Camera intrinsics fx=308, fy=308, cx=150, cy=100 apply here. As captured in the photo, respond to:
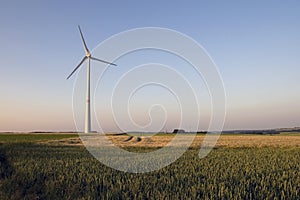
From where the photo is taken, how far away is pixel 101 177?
14797 mm

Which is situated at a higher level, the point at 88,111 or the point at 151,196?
the point at 88,111

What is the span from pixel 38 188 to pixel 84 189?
2.72 m

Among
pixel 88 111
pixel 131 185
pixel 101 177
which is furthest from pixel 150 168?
pixel 88 111

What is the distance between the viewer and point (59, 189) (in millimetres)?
13562

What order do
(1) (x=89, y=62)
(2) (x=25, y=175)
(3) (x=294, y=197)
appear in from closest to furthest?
(3) (x=294, y=197) < (2) (x=25, y=175) < (1) (x=89, y=62)

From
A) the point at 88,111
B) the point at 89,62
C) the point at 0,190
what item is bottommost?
the point at 0,190

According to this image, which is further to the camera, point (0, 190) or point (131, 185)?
point (0, 190)

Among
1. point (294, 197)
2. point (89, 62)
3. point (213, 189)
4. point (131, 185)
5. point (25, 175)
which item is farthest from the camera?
point (89, 62)

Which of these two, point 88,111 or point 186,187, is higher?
point 88,111

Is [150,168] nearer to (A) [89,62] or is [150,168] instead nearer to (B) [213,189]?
(B) [213,189]

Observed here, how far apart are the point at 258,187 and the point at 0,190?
11.6 m

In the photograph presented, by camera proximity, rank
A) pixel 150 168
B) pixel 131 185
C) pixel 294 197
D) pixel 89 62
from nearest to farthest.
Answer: pixel 294 197
pixel 131 185
pixel 150 168
pixel 89 62

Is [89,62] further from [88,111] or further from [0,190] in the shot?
[0,190]

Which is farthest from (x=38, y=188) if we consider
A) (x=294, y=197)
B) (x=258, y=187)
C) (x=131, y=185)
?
(x=294, y=197)
